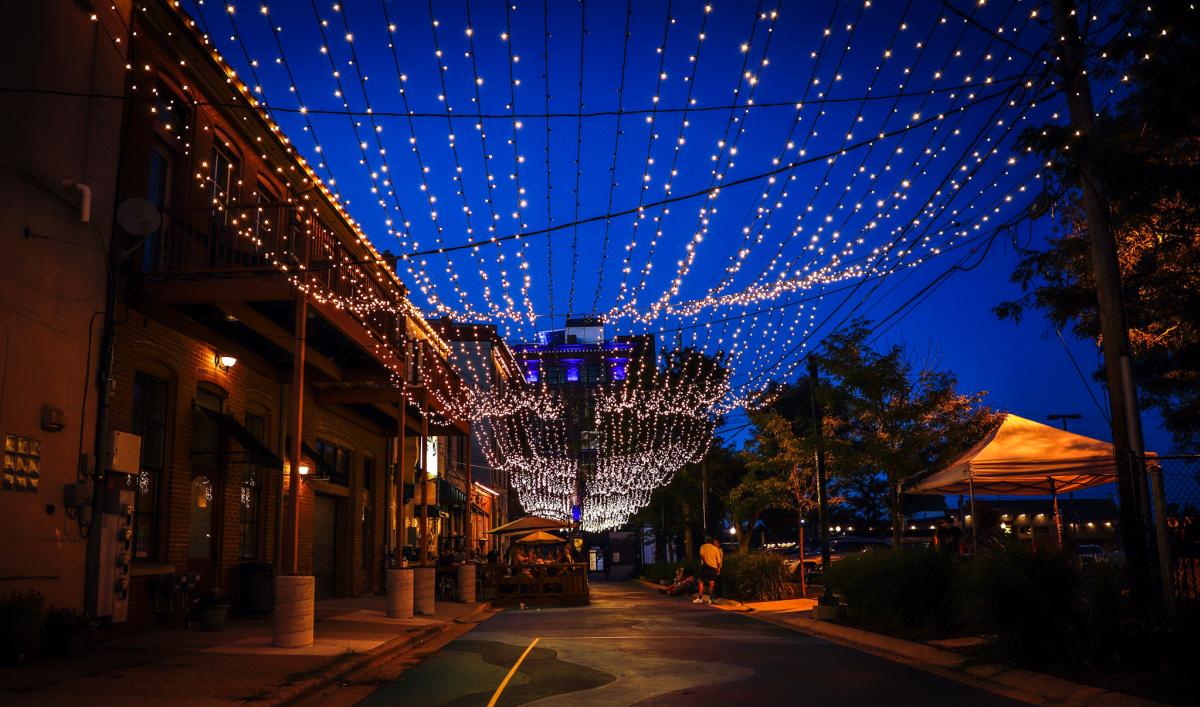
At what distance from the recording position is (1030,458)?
14883 millimetres

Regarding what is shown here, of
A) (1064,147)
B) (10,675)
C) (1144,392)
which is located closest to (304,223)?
(10,675)

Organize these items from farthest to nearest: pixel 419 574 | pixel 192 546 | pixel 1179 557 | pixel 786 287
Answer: pixel 419 574, pixel 786 287, pixel 192 546, pixel 1179 557

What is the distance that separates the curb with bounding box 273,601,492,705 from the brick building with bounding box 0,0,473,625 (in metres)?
1.66

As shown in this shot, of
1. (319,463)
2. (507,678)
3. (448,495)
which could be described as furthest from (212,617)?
(448,495)

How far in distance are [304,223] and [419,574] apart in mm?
7357

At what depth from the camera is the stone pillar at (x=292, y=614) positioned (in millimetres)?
12328

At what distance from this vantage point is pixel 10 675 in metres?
9.13

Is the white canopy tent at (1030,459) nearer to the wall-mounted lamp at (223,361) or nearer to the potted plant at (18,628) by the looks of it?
the wall-mounted lamp at (223,361)

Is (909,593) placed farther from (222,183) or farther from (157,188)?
(222,183)

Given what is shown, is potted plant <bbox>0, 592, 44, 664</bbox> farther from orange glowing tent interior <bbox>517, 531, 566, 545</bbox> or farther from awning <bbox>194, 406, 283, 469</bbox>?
orange glowing tent interior <bbox>517, 531, 566, 545</bbox>

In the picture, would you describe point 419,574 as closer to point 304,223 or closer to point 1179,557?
point 304,223

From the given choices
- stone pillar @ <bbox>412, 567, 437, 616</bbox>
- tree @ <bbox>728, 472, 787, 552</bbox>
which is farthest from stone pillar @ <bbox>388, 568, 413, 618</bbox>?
tree @ <bbox>728, 472, 787, 552</bbox>

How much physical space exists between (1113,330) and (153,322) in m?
12.5

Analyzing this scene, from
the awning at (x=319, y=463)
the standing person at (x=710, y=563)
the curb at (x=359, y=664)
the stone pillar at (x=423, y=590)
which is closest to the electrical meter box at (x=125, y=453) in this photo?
the curb at (x=359, y=664)
